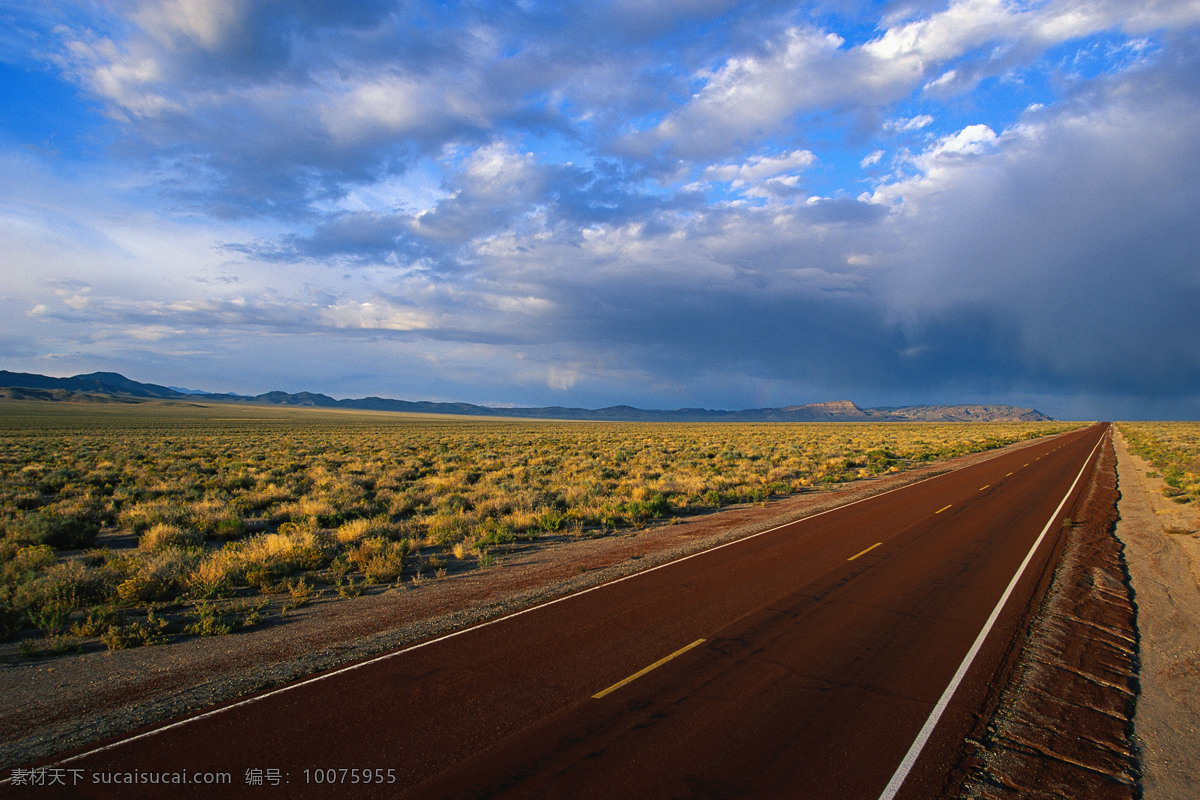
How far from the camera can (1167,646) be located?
314 inches

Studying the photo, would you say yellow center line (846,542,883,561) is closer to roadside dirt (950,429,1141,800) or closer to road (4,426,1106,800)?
road (4,426,1106,800)

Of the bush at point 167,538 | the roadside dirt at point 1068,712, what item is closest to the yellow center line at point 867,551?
the roadside dirt at point 1068,712

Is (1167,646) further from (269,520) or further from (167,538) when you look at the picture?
(269,520)

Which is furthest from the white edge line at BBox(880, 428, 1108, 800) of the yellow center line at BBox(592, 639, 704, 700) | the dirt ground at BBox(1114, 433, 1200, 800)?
the yellow center line at BBox(592, 639, 704, 700)

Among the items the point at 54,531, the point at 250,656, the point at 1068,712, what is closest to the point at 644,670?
the point at 1068,712

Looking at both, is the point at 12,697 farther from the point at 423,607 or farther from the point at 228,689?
the point at 423,607

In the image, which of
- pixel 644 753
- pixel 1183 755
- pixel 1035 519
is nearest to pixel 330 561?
pixel 644 753

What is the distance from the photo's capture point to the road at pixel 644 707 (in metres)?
4.76

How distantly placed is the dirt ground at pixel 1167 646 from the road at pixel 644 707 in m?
1.35

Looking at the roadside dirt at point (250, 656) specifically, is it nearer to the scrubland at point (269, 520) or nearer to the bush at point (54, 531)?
the scrubland at point (269, 520)

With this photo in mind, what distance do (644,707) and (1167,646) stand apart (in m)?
7.62

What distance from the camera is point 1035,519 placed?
16.7 m

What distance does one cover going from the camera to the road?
15.6 ft

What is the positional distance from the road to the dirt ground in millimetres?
1354
